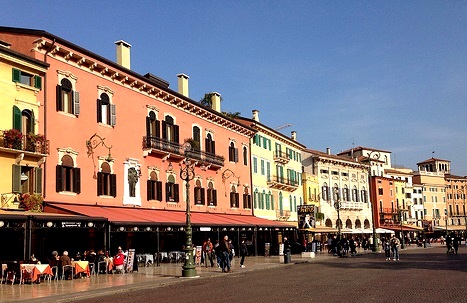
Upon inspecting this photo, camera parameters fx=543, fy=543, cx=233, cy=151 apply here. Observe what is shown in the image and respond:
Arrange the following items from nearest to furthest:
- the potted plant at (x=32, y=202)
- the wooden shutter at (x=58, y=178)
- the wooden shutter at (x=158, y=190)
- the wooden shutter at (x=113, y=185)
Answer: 1. the potted plant at (x=32, y=202)
2. the wooden shutter at (x=58, y=178)
3. the wooden shutter at (x=113, y=185)
4. the wooden shutter at (x=158, y=190)

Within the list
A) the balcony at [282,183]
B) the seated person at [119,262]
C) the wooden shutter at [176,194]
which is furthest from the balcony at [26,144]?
the balcony at [282,183]

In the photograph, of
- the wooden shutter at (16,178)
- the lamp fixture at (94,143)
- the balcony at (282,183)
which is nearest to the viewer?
the wooden shutter at (16,178)

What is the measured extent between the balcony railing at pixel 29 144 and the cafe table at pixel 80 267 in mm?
5401

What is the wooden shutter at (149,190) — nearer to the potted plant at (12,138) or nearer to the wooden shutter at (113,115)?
the wooden shutter at (113,115)

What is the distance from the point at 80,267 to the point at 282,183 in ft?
117

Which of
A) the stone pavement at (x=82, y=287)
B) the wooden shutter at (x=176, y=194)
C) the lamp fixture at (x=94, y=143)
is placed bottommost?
the stone pavement at (x=82, y=287)

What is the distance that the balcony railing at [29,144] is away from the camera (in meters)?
23.7

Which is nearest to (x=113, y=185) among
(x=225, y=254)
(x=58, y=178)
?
(x=58, y=178)

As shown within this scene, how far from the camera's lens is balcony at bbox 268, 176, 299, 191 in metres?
56.4

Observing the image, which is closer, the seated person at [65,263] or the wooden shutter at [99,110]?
the seated person at [65,263]

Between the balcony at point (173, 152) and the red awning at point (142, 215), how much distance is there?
3.82 metres

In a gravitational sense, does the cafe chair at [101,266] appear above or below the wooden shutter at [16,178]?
below

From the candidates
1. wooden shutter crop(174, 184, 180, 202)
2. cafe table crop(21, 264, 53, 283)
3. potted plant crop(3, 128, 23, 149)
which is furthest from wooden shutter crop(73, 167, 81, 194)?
wooden shutter crop(174, 184, 180, 202)

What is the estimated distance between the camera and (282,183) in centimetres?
5797
